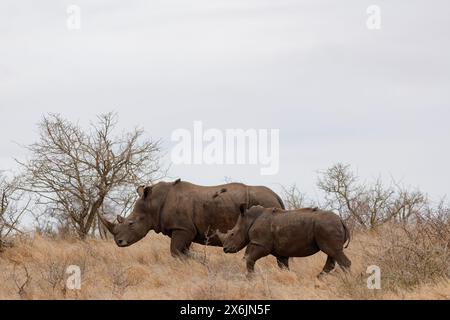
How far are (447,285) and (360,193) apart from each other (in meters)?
11.4

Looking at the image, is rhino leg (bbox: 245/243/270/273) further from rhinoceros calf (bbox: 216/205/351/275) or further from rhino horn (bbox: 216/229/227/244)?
rhino horn (bbox: 216/229/227/244)

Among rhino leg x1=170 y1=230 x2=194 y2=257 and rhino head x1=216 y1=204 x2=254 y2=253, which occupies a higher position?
rhino head x1=216 y1=204 x2=254 y2=253

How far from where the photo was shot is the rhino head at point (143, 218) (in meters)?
15.5

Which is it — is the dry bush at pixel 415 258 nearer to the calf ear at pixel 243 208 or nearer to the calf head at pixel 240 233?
the calf head at pixel 240 233

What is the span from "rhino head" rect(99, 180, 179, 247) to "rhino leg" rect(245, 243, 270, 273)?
8.02 ft

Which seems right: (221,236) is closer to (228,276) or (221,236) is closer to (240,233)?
(240,233)

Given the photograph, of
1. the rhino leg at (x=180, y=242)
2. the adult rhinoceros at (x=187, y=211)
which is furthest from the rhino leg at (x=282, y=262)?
the rhino leg at (x=180, y=242)

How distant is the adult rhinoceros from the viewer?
1527cm

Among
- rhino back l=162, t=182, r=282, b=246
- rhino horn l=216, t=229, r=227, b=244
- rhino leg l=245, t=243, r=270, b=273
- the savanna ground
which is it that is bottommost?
the savanna ground

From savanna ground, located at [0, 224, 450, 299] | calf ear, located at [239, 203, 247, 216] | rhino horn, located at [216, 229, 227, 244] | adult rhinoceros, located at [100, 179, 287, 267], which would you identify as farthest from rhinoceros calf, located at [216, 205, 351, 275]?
adult rhinoceros, located at [100, 179, 287, 267]

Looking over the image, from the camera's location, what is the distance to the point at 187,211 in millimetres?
15320

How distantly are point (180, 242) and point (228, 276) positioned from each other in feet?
7.97
